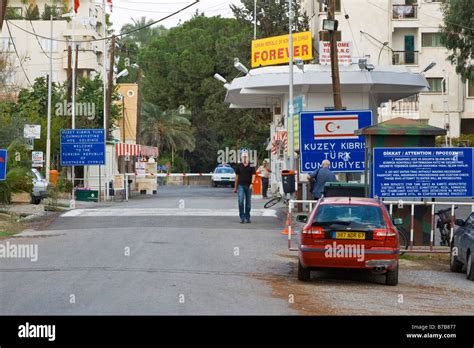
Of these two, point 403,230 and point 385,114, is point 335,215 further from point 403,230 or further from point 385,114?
point 385,114

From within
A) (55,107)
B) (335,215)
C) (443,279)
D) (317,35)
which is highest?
(317,35)

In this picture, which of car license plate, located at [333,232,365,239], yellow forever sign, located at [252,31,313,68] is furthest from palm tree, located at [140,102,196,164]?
car license plate, located at [333,232,365,239]

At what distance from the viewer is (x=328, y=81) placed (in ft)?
149

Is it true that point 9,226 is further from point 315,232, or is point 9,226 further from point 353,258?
point 353,258

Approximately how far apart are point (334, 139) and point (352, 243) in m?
12.1

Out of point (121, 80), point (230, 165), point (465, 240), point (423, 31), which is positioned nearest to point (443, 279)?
point (465, 240)

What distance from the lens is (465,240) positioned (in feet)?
59.7

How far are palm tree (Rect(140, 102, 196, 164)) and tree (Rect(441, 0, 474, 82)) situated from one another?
4372 cm

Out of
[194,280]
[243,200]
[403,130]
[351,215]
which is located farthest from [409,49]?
[194,280]

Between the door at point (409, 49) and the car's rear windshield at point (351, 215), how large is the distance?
55502mm

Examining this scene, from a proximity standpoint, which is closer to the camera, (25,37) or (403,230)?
(403,230)

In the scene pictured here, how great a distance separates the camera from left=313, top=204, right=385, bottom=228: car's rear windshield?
1608cm

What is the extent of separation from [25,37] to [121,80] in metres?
14.4

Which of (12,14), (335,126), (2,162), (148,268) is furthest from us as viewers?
(12,14)
